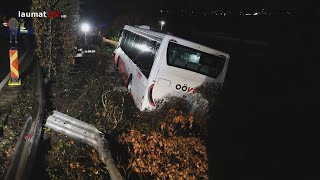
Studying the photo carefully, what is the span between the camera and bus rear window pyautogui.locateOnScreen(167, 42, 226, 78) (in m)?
8.14

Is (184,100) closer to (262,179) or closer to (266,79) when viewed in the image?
(262,179)

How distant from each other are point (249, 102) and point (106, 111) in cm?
759

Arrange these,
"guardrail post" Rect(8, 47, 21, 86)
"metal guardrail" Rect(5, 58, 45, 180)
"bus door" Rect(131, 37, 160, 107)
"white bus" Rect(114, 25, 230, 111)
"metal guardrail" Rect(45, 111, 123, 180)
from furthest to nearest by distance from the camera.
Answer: "guardrail post" Rect(8, 47, 21, 86) < "bus door" Rect(131, 37, 160, 107) < "white bus" Rect(114, 25, 230, 111) < "metal guardrail" Rect(45, 111, 123, 180) < "metal guardrail" Rect(5, 58, 45, 180)

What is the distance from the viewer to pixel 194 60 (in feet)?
27.1

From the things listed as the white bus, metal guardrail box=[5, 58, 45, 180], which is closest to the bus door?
the white bus

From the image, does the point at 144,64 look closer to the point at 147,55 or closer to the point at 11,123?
the point at 147,55

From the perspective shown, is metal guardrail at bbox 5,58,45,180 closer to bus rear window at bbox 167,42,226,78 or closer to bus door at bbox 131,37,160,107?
bus door at bbox 131,37,160,107

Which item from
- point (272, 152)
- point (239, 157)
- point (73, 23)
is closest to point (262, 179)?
point (239, 157)

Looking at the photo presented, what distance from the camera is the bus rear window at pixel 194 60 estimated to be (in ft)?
26.7

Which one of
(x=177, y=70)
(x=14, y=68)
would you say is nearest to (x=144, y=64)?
(x=177, y=70)

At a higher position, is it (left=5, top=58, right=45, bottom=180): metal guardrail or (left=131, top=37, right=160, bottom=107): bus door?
(left=131, top=37, right=160, bottom=107): bus door

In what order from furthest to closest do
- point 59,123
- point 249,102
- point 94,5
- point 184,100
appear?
point 94,5 → point 249,102 → point 184,100 → point 59,123

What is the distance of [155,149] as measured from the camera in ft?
18.7

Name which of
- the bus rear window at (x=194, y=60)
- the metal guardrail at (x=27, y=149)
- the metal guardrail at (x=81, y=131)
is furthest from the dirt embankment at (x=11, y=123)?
the bus rear window at (x=194, y=60)
